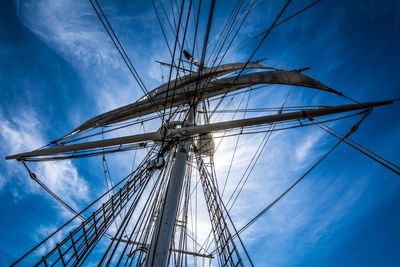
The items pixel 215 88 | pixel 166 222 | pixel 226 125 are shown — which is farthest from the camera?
pixel 215 88

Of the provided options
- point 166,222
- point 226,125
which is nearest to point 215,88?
point 226,125

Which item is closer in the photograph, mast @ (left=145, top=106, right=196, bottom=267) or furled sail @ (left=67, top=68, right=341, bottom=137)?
mast @ (left=145, top=106, right=196, bottom=267)

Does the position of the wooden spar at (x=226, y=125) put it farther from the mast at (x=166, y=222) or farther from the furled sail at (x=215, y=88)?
the furled sail at (x=215, y=88)

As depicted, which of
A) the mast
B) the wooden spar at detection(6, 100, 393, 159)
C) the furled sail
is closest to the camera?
the mast

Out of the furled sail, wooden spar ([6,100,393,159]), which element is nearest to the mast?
wooden spar ([6,100,393,159])

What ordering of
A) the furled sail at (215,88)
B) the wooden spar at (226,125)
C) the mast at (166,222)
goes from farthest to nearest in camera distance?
the furled sail at (215,88), the wooden spar at (226,125), the mast at (166,222)

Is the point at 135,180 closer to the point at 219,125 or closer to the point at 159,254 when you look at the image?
the point at 159,254

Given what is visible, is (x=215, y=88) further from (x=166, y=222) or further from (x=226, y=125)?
(x=166, y=222)

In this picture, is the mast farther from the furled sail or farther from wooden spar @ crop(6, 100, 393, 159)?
the furled sail

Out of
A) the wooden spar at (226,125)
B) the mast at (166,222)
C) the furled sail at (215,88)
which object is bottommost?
the mast at (166,222)

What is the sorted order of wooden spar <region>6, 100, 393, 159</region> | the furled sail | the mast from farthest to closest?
the furled sail, wooden spar <region>6, 100, 393, 159</region>, the mast

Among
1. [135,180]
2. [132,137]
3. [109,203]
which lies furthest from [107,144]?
[109,203]

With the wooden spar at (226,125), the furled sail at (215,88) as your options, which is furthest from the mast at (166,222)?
the furled sail at (215,88)

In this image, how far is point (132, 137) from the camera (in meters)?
4.63
